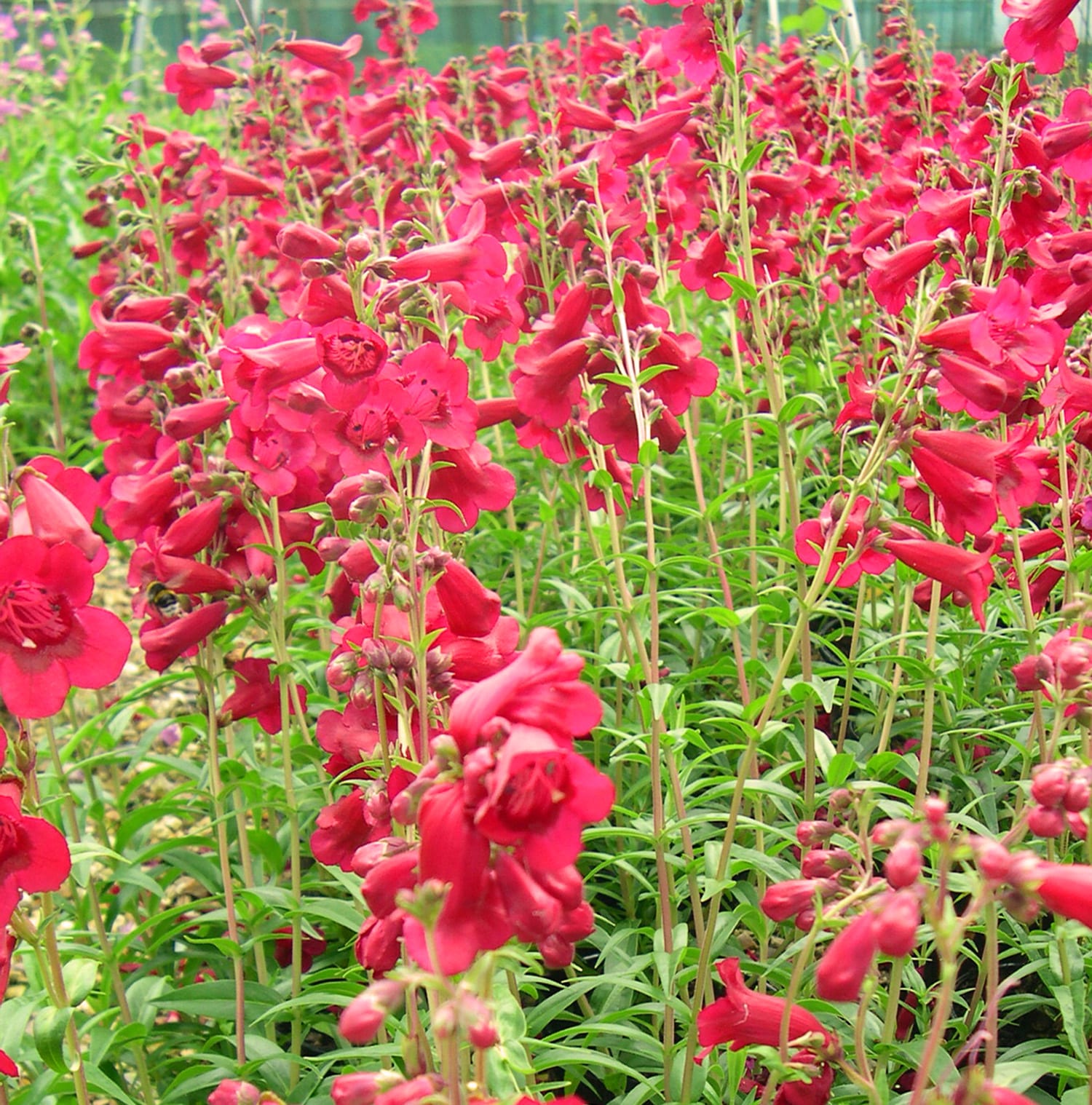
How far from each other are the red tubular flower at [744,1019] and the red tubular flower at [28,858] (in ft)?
3.44

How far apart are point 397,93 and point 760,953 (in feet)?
11.8

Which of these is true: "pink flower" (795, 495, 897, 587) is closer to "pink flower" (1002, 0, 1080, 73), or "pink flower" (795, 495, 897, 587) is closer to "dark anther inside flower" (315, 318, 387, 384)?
"dark anther inside flower" (315, 318, 387, 384)

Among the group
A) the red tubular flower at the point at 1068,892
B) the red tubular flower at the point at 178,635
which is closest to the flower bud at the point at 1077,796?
the red tubular flower at the point at 1068,892

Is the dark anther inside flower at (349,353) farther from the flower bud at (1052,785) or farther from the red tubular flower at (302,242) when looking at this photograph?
the flower bud at (1052,785)

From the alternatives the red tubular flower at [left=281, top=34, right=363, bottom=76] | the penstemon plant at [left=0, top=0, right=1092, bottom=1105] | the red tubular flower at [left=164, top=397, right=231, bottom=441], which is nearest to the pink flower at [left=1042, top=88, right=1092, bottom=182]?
the penstemon plant at [left=0, top=0, right=1092, bottom=1105]

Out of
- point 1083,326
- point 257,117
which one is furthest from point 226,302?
point 1083,326

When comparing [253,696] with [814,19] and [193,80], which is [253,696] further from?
[814,19]

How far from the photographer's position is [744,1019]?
1.84m

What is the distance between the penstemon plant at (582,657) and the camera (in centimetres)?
141

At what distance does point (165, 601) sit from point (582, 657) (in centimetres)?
101

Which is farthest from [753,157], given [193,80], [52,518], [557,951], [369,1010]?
[193,80]

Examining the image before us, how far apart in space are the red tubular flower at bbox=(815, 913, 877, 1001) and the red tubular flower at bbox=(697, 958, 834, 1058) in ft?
1.90

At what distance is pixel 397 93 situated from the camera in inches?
181

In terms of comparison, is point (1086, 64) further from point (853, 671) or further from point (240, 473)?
point (240, 473)
